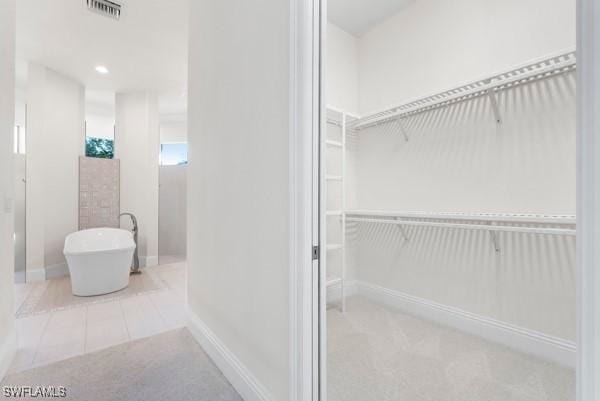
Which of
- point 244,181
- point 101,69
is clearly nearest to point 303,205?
point 244,181

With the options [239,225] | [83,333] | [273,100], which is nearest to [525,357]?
[239,225]

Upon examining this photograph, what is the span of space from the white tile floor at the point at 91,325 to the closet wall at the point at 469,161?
1887 mm

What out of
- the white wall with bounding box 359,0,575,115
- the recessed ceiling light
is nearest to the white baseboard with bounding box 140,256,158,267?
the recessed ceiling light

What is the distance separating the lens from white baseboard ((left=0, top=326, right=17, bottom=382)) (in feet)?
5.59

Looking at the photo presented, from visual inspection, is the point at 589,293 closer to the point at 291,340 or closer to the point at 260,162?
the point at 291,340

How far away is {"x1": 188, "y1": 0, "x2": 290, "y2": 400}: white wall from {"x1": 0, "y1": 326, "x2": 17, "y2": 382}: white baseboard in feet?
3.50

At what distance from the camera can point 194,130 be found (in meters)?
2.20

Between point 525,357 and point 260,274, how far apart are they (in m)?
1.84

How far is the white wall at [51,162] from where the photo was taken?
3557mm

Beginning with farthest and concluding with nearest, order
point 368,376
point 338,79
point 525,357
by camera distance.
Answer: point 338,79
point 525,357
point 368,376

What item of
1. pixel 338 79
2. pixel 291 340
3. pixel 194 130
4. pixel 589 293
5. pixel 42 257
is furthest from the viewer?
pixel 42 257

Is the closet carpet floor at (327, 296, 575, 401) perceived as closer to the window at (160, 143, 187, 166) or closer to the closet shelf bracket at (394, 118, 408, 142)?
the closet shelf bracket at (394, 118, 408, 142)

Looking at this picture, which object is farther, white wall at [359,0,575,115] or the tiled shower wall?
the tiled shower wall

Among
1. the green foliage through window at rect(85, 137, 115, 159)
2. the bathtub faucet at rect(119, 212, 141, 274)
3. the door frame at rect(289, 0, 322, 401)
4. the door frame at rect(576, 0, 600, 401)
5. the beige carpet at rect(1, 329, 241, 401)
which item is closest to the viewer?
the door frame at rect(576, 0, 600, 401)
